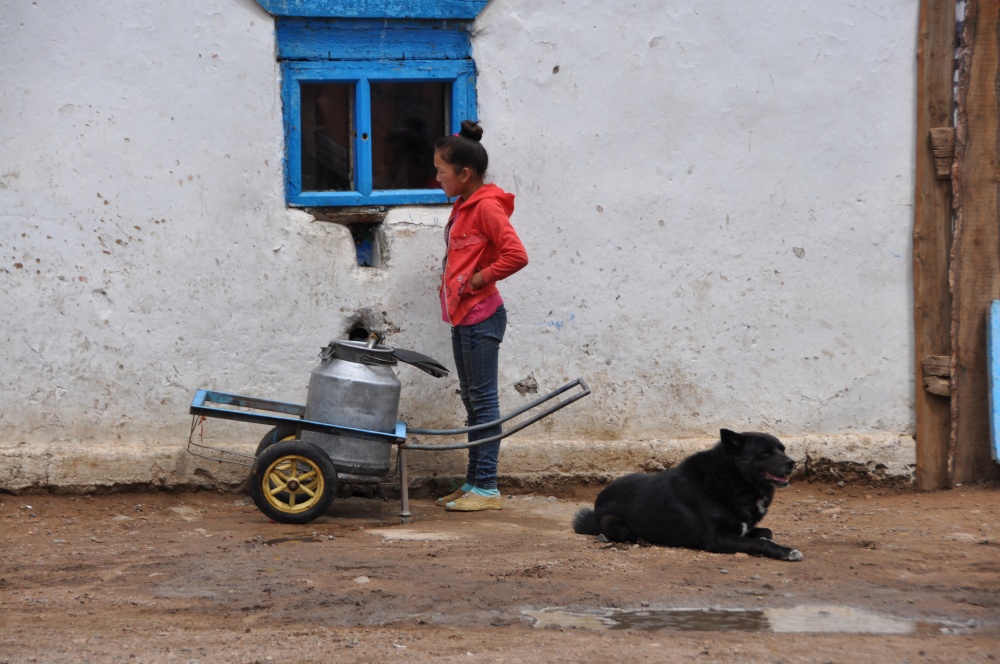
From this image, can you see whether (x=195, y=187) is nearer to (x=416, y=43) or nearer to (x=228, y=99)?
(x=228, y=99)

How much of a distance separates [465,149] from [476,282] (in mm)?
662

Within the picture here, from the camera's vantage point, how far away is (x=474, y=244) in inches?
213

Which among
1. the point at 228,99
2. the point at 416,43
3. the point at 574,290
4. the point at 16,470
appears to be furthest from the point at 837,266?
the point at 16,470

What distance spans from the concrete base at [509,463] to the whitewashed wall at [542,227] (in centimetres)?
4

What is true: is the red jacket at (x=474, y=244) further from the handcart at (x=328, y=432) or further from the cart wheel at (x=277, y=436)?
the cart wheel at (x=277, y=436)

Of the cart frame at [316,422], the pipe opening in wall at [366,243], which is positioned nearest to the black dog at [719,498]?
the cart frame at [316,422]

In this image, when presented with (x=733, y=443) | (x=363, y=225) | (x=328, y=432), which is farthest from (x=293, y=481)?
(x=733, y=443)

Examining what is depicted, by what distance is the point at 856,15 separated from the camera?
239 inches

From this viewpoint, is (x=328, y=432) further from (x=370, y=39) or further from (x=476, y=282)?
(x=370, y=39)

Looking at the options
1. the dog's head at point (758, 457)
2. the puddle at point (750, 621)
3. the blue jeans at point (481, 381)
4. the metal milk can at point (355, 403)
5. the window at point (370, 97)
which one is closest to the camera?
the puddle at point (750, 621)

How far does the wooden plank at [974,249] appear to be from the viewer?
19.7 feet

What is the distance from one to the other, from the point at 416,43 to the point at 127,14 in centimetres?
149

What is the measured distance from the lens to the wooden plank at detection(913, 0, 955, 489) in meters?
6.06

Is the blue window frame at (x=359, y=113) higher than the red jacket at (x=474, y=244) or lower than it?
higher
